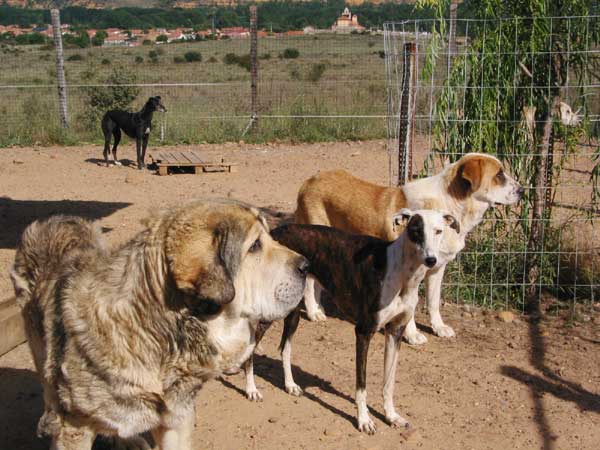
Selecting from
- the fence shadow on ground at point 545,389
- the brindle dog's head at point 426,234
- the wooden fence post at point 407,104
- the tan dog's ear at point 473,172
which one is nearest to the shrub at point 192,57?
the wooden fence post at point 407,104

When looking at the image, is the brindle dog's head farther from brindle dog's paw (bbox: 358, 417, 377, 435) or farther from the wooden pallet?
the wooden pallet

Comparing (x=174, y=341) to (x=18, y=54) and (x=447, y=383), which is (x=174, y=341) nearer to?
(x=447, y=383)

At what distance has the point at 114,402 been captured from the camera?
3.23m

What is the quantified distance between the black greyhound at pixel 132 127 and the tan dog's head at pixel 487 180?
8991 mm

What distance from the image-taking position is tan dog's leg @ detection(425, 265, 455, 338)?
22.2 feet

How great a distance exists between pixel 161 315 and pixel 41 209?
827 cm

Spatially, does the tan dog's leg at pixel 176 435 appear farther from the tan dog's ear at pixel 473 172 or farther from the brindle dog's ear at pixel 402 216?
the tan dog's ear at pixel 473 172

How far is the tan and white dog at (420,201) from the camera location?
6.45m

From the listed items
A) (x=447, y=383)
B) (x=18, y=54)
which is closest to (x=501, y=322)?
(x=447, y=383)

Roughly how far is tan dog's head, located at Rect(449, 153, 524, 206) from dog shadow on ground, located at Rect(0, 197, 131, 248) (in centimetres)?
561

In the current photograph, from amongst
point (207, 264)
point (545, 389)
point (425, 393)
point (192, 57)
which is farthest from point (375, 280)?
point (192, 57)

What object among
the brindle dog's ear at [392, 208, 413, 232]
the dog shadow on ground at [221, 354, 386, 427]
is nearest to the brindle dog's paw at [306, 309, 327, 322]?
the dog shadow on ground at [221, 354, 386, 427]

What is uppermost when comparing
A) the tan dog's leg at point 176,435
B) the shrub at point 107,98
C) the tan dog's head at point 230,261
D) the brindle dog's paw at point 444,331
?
the tan dog's head at point 230,261

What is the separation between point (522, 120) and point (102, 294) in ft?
17.2
